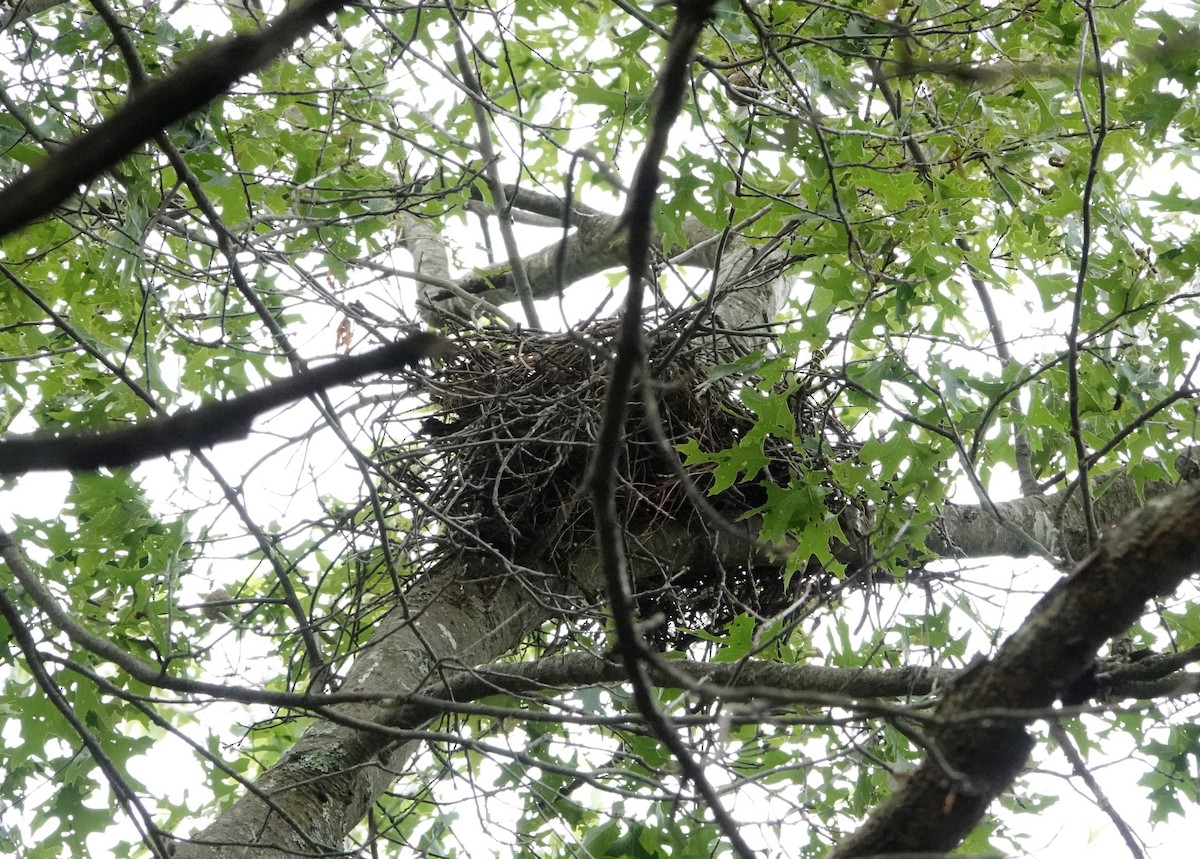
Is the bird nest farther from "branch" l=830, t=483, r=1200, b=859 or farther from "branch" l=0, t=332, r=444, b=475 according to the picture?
"branch" l=0, t=332, r=444, b=475

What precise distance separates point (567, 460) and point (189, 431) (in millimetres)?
2515

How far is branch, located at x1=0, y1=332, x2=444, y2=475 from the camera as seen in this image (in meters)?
0.55

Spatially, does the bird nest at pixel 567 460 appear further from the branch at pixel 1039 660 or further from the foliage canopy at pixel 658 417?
the branch at pixel 1039 660

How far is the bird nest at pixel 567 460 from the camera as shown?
9.89 feet

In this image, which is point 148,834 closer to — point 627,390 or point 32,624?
point 32,624

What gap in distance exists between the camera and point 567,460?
10.1ft

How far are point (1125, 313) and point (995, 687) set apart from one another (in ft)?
4.39

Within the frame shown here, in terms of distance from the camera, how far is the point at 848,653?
104 inches

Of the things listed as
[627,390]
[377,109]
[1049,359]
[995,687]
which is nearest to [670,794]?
[995,687]

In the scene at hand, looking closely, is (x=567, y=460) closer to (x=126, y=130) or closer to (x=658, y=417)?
(x=658, y=417)

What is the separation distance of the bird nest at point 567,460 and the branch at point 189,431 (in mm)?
2289

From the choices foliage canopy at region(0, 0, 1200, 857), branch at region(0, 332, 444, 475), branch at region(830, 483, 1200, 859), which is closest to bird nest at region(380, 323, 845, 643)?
foliage canopy at region(0, 0, 1200, 857)

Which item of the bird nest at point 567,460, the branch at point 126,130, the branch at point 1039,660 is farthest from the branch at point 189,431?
the bird nest at point 567,460

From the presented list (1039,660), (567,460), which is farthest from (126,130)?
(567,460)
